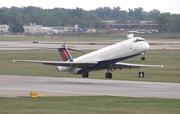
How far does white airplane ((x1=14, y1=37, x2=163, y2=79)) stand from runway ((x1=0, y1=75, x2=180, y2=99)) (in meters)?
1.56

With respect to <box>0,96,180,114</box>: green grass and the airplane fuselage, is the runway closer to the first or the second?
the airplane fuselage

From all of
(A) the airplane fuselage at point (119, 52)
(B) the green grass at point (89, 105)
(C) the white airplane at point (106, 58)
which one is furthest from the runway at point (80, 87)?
(B) the green grass at point (89, 105)

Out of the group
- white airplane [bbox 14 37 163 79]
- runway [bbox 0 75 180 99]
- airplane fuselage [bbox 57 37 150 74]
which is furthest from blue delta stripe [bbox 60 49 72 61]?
runway [bbox 0 75 180 99]

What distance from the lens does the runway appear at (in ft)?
161

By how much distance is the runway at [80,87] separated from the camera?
1935 inches

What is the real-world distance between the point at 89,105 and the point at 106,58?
977 inches

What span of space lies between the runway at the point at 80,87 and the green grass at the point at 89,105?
3.93m

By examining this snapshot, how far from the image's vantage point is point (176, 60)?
9788 centimetres

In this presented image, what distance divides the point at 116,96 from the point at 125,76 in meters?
23.1

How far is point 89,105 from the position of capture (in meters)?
40.0

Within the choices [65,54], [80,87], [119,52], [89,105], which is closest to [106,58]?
[119,52]

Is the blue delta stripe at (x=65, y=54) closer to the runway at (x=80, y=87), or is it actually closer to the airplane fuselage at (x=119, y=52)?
the airplane fuselage at (x=119, y=52)

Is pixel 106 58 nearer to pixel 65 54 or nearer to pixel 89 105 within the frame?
pixel 65 54

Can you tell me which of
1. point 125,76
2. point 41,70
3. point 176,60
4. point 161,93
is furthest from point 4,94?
point 176,60
